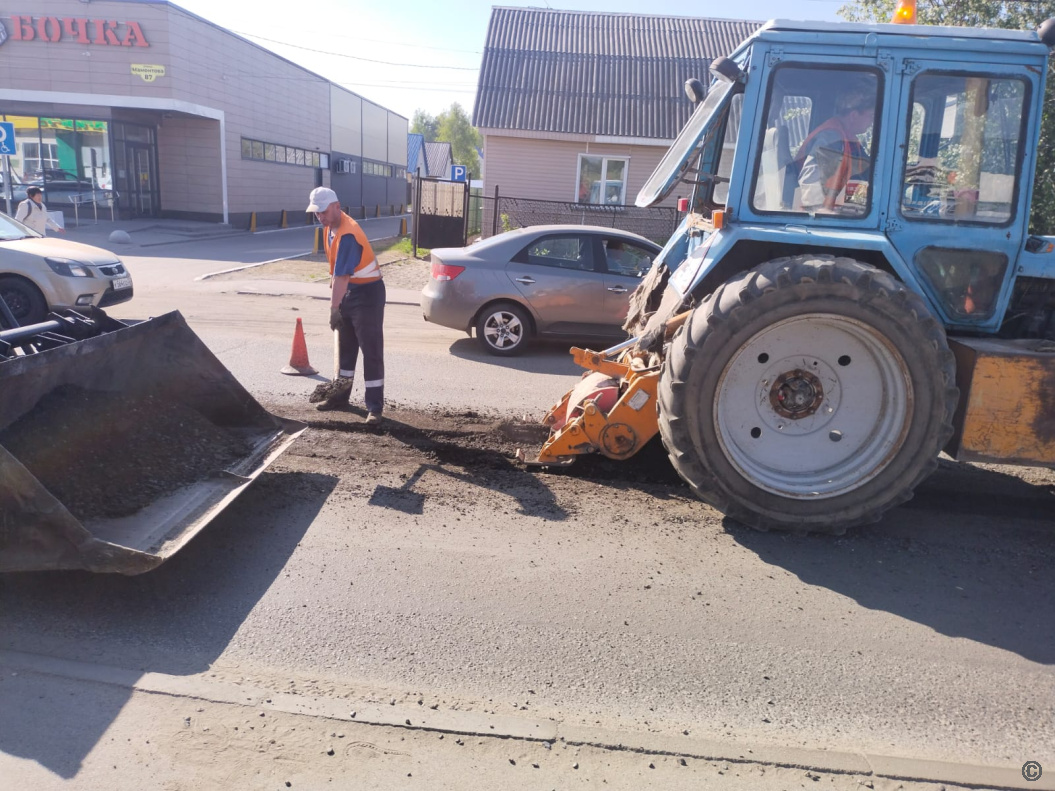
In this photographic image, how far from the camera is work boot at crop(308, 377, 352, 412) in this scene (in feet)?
23.2

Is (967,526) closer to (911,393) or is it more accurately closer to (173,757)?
(911,393)

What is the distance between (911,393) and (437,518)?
288cm

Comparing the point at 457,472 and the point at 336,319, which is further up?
the point at 336,319

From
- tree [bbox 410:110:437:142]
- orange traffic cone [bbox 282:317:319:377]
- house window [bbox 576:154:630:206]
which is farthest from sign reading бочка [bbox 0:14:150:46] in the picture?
tree [bbox 410:110:437:142]

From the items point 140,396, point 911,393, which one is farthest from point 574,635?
point 140,396

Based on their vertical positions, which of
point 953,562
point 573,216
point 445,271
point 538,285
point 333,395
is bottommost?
point 953,562

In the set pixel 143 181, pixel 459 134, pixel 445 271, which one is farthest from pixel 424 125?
pixel 445 271

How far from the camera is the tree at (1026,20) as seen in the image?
11359mm

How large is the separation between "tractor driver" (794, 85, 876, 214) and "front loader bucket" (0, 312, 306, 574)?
3.78m

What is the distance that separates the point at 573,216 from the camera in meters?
19.8

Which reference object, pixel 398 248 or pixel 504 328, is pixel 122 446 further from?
pixel 398 248

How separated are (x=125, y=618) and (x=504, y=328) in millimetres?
6778

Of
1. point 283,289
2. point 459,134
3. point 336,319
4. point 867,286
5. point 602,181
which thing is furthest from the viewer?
point 459,134

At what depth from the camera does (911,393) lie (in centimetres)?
446
